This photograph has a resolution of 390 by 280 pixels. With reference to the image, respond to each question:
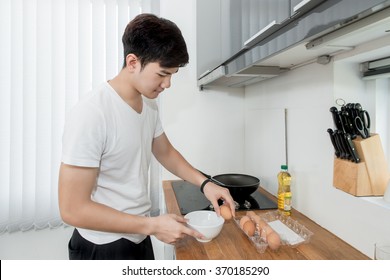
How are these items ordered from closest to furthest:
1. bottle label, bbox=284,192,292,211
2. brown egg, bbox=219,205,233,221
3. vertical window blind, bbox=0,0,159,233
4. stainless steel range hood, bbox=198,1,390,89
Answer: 1. stainless steel range hood, bbox=198,1,390,89
2. brown egg, bbox=219,205,233,221
3. bottle label, bbox=284,192,292,211
4. vertical window blind, bbox=0,0,159,233

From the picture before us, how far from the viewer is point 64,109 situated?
5.32 feet

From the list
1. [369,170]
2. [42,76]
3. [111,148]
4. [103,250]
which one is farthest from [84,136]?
[42,76]

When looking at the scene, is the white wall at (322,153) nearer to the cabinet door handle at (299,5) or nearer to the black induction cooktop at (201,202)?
the black induction cooktop at (201,202)

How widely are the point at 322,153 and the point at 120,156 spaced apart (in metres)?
0.71

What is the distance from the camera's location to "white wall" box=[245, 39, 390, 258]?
2.66 ft

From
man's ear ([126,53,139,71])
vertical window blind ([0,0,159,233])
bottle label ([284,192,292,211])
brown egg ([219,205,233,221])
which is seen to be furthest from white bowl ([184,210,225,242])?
vertical window blind ([0,0,159,233])

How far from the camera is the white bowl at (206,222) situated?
0.81m

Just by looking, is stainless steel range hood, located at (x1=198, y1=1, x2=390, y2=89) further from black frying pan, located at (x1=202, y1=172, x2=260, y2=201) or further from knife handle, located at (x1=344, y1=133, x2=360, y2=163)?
black frying pan, located at (x1=202, y1=172, x2=260, y2=201)

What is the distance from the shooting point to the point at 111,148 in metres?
0.82

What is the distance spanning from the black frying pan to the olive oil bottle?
0.34 ft

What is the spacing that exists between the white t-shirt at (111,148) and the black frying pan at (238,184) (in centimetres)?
40

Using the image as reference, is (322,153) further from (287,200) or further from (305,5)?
(305,5)

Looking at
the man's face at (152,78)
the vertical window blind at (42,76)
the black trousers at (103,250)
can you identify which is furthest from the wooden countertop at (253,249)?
the vertical window blind at (42,76)

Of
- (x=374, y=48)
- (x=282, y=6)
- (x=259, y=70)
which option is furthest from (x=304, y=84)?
(x=282, y=6)
